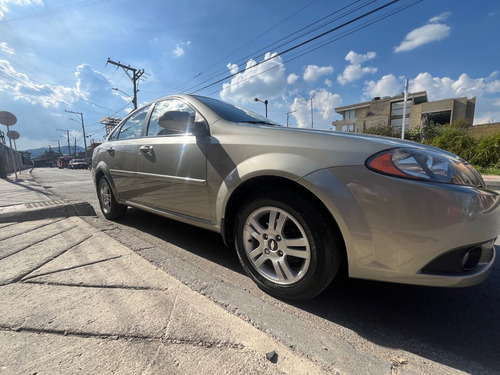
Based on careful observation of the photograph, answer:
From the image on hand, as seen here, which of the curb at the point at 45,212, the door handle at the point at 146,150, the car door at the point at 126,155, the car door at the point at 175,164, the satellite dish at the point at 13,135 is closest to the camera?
the car door at the point at 175,164

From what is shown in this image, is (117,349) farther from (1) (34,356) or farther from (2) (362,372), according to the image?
(2) (362,372)

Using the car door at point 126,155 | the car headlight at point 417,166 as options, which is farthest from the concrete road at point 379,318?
the car door at point 126,155

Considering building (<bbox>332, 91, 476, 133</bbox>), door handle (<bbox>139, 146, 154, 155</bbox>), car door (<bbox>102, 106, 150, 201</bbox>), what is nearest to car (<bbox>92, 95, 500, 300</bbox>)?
door handle (<bbox>139, 146, 154, 155</bbox>)

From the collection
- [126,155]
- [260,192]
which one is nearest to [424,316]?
[260,192]

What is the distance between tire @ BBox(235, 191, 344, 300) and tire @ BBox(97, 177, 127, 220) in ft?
8.27

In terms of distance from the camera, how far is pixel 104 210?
399cm

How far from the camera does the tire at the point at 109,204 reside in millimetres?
3711

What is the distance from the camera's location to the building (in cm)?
3597

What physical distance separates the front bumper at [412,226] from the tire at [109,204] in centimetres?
324

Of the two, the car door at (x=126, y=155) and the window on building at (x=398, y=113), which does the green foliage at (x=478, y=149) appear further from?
the window on building at (x=398, y=113)

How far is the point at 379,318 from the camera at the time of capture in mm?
1607

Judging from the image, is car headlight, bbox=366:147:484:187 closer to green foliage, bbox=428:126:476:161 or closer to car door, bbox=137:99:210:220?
car door, bbox=137:99:210:220

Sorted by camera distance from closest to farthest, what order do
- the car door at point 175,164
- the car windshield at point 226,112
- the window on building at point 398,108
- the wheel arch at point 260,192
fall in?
the wheel arch at point 260,192
the car door at point 175,164
the car windshield at point 226,112
the window on building at point 398,108

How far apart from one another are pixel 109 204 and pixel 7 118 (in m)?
11.4
